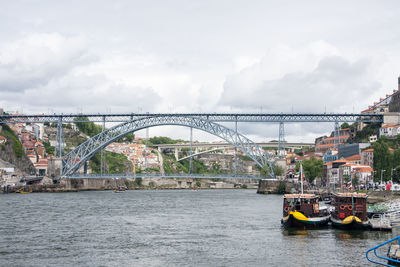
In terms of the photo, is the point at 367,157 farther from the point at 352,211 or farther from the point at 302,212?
the point at 352,211

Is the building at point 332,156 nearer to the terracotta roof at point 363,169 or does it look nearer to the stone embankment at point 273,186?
the terracotta roof at point 363,169

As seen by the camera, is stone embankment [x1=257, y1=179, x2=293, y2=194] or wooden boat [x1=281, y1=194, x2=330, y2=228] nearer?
wooden boat [x1=281, y1=194, x2=330, y2=228]

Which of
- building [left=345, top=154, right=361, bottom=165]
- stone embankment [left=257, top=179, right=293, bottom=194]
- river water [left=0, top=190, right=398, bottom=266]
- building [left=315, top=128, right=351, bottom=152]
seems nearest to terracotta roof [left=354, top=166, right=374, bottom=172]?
stone embankment [left=257, top=179, right=293, bottom=194]

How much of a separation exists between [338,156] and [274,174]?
707 inches

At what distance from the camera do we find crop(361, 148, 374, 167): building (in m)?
72.2

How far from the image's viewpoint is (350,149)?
276 feet

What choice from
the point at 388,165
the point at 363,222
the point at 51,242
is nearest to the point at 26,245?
the point at 51,242

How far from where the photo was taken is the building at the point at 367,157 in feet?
237

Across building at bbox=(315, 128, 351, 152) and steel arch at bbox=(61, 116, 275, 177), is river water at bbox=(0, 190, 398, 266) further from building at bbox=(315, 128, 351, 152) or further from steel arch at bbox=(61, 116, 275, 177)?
building at bbox=(315, 128, 351, 152)

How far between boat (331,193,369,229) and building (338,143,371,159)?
5474 cm

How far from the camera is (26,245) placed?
23.3m

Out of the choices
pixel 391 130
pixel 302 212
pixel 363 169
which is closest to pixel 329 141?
pixel 391 130

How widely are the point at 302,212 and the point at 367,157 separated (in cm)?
4821

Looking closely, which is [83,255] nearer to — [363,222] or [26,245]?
[26,245]
